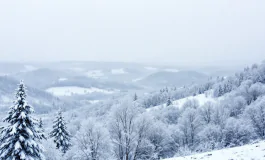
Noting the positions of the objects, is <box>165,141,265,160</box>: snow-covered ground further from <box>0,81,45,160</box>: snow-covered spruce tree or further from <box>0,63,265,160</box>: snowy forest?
<box>0,81,45,160</box>: snow-covered spruce tree

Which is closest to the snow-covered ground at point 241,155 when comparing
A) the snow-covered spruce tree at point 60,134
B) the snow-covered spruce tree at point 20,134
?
the snow-covered spruce tree at point 20,134

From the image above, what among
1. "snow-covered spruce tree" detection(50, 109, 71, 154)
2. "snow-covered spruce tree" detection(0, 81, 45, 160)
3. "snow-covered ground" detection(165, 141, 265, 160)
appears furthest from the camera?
"snow-covered spruce tree" detection(50, 109, 71, 154)

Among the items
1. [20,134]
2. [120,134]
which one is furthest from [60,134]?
[20,134]

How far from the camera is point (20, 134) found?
18828mm

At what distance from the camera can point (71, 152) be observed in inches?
1549

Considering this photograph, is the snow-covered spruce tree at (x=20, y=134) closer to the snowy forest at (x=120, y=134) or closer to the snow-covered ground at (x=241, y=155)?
the snowy forest at (x=120, y=134)

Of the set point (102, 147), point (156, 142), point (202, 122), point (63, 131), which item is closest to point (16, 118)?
point (102, 147)

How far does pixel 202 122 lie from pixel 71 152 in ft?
99.2

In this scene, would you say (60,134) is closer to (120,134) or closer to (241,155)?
(120,134)

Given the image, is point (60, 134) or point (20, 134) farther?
point (60, 134)

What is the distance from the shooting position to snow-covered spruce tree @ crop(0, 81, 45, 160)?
18.5m

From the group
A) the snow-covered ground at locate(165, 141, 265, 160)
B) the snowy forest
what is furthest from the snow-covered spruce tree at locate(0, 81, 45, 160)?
the snow-covered ground at locate(165, 141, 265, 160)

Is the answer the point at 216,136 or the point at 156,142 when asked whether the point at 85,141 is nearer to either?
the point at 156,142

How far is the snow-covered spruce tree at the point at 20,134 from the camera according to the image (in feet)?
60.8
